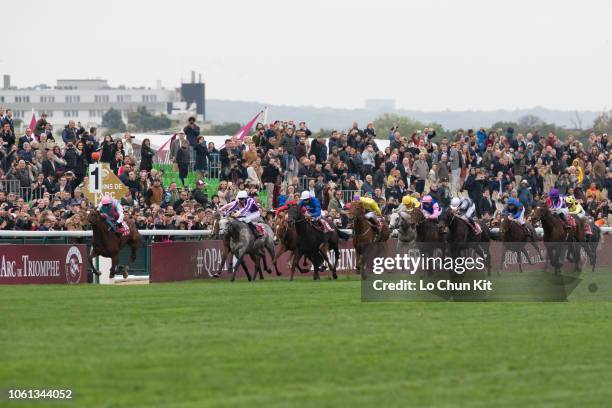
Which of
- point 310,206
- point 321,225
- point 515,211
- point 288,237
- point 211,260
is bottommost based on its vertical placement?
point 211,260

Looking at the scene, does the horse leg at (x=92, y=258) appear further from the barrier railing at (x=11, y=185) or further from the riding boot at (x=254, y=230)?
the riding boot at (x=254, y=230)

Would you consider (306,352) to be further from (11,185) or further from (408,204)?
(11,185)

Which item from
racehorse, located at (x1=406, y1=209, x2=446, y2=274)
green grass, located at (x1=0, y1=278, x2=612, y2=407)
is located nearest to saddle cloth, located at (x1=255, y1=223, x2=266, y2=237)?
racehorse, located at (x1=406, y1=209, x2=446, y2=274)

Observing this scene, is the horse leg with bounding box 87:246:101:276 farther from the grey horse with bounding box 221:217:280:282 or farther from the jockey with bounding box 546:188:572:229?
the jockey with bounding box 546:188:572:229

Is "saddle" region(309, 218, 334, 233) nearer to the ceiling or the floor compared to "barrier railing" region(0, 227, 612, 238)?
nearer to the ceiling

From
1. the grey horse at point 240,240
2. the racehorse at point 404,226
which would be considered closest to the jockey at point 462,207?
the racehorse at point 404,226

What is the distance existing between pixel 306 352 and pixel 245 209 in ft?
51.0

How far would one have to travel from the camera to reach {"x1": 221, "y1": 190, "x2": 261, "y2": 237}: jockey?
3018 centimetres

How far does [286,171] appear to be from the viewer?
37.8 m

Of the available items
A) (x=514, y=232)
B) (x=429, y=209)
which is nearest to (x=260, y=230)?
(x=429, y=209)

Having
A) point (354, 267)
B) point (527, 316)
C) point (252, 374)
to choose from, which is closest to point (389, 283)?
point (527, 316)

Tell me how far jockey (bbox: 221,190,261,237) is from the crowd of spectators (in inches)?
110

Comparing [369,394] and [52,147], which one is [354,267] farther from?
[369,394]

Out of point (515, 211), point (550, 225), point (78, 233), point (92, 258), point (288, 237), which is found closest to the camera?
point (92, 258)
